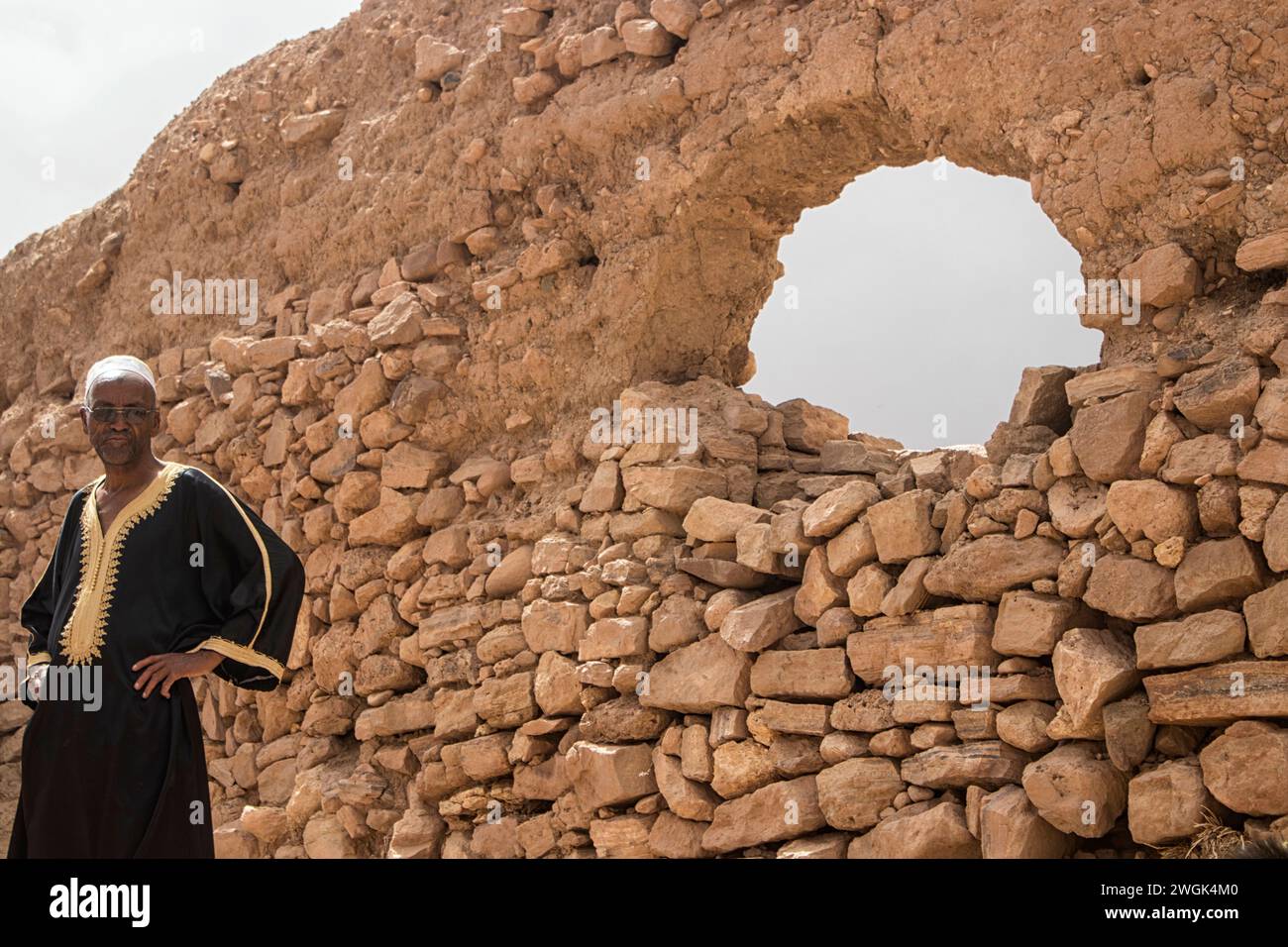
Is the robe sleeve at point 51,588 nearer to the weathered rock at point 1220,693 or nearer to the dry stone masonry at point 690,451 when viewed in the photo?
the dry stone masonry at point 690,451

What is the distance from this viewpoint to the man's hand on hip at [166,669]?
133 inches

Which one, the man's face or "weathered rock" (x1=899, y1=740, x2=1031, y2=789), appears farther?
"weathered rock" (x1=899, y1=740, x2=1031, y2=789)

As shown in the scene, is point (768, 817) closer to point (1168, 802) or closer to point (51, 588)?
point (1168, 802)

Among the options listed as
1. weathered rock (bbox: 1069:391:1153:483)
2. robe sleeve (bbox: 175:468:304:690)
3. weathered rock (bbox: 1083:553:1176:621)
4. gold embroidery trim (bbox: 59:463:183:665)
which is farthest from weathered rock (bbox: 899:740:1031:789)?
gold embroidery trim (bbox: 59:463:183:665)

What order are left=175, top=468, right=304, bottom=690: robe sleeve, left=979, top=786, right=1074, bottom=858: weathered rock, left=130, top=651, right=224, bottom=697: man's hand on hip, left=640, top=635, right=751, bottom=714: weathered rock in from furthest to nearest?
left=640, top=635, right=751, bottom=714: weathered rock < left=979, top=786, right=1074, bottom=858: weathered rock < left=175, top=468, right=304, bottom=690: robe sleeve < left=130, top=651, right=224, bottom=697: man's hand on hip

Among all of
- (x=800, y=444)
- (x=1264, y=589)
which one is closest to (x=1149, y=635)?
(x=1264, y=589)

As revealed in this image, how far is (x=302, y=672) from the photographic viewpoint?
5742 millimetres

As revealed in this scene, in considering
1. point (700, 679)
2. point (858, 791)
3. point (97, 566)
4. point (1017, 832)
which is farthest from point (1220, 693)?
point (97, 566)

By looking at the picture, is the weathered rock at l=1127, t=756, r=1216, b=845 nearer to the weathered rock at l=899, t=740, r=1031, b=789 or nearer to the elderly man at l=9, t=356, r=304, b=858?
the weathered rock at l=899, t=740, r=1031, b=789

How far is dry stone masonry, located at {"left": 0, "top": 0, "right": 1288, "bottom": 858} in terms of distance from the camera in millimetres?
3680

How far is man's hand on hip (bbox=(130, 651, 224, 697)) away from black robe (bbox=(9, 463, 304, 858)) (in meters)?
0.04

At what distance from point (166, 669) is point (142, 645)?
0.35 feet

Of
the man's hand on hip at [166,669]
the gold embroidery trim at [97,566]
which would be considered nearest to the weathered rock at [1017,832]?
the man's hand on hip at [166,669]
